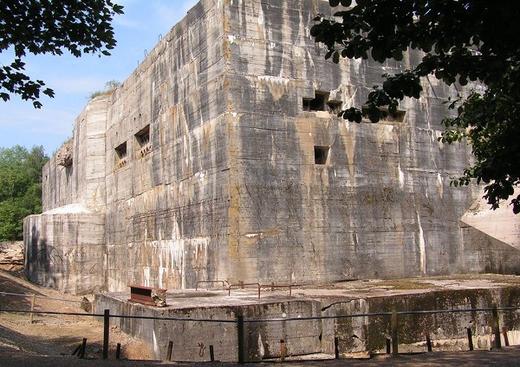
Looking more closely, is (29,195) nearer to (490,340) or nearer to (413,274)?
(413,274)

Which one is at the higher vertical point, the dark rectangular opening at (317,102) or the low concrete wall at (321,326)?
the dark rectangular opening at (317,102)

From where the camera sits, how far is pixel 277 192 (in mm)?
14211

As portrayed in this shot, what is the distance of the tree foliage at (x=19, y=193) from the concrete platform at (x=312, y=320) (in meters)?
32.5

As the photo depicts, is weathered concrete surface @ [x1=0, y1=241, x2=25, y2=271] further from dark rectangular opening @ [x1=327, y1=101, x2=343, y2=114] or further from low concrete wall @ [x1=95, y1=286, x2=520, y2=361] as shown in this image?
dark rectangular opening @ [x1=327, y1=101, x2=343, y2=114]

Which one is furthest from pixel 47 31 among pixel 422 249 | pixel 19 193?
pixel 19 193

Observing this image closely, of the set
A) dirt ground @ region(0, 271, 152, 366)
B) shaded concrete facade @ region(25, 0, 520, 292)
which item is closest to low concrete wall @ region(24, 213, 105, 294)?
dirt ground @ region(0, 271, 152, 366)

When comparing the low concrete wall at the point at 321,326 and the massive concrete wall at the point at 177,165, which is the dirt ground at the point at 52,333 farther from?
the massive concrete wall at the point at 177,165

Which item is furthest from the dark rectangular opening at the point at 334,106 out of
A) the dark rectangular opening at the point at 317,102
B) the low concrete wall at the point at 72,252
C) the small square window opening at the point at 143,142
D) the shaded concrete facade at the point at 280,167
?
the low concrete wall at the point at 72,252

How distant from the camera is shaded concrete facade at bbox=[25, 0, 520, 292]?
14023 mm

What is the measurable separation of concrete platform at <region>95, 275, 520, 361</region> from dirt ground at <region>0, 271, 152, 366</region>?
354 millimetres

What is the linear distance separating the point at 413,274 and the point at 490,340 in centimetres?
428

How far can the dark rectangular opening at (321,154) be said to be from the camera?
49.9ft

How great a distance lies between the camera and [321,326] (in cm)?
1048

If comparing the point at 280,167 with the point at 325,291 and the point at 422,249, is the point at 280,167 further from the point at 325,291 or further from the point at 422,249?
the point at 422,249
